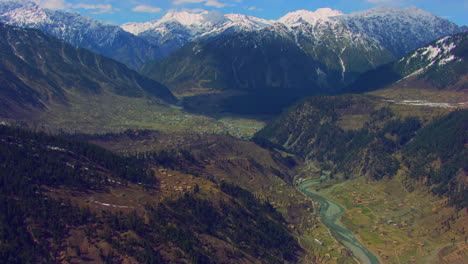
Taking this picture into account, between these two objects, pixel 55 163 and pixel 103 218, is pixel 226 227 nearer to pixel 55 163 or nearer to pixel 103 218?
pixel 103 218

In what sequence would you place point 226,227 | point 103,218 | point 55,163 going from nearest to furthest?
point 103,218
point 55,163
point 226,227

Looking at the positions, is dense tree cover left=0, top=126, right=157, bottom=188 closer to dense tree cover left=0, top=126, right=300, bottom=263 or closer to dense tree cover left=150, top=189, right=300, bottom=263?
dense tree cover left=0, top=126, right=300, bottom=263

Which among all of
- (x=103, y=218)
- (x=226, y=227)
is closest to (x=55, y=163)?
(x=103, y=218)

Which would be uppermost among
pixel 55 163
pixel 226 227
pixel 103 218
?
pixel 55 163

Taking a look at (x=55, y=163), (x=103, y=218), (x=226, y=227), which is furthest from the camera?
(x=226, y=227)

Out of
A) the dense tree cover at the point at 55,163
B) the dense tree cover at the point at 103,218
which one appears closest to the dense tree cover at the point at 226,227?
the dense tree cover at the point at 103,218

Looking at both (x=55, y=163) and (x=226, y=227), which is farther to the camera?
(x=226, y=227)

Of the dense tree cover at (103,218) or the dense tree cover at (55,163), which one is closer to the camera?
the dense tree cover at (103,218)

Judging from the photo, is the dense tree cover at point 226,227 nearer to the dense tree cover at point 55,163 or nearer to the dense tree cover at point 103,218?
A: the dense tree cover at point 103,218

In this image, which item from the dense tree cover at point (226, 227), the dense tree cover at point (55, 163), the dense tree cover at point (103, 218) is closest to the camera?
the dense tree cover at point (103, 218)

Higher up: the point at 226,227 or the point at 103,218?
the point at 103,218

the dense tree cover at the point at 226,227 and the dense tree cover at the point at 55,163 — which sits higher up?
the dense tree cover at the point at 55,163

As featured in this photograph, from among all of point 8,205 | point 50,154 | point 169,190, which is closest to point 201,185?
point 169,190

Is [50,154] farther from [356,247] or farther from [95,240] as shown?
[356,247]
